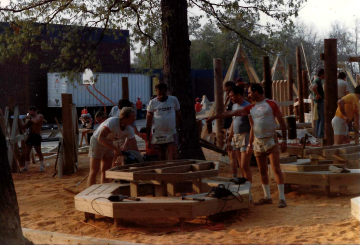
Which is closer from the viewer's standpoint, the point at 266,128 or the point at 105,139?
Result: the point at 266,128

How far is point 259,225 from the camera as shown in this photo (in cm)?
645

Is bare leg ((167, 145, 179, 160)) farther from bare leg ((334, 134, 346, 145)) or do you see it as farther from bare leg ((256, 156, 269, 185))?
bare leg ((334, 134, 346, 145))

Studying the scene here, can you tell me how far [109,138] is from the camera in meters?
8.16

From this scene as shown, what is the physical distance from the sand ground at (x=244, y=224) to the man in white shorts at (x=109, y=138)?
939 millimetres

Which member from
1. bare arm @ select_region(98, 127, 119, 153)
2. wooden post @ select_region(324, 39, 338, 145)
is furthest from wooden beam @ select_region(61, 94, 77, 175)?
wooden post @ select_region(324, 39, 338, 145)

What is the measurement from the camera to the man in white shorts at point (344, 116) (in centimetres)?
1031

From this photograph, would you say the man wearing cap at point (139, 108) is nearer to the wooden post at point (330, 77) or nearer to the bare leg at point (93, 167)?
the wooden post at point (330, 77)

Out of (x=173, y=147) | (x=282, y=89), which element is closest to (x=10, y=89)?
(x=282, y=89)

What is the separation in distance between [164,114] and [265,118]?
7.65ft

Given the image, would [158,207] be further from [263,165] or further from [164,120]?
[164,120]

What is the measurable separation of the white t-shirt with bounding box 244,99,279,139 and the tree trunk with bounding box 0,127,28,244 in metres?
3.80

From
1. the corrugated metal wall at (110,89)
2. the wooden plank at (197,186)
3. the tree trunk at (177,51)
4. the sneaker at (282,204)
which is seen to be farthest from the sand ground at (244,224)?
the corrugated metal wall at (110,89)

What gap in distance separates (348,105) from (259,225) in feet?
16.7

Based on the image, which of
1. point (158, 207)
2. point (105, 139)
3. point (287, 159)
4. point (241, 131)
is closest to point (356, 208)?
point (158, 207)
